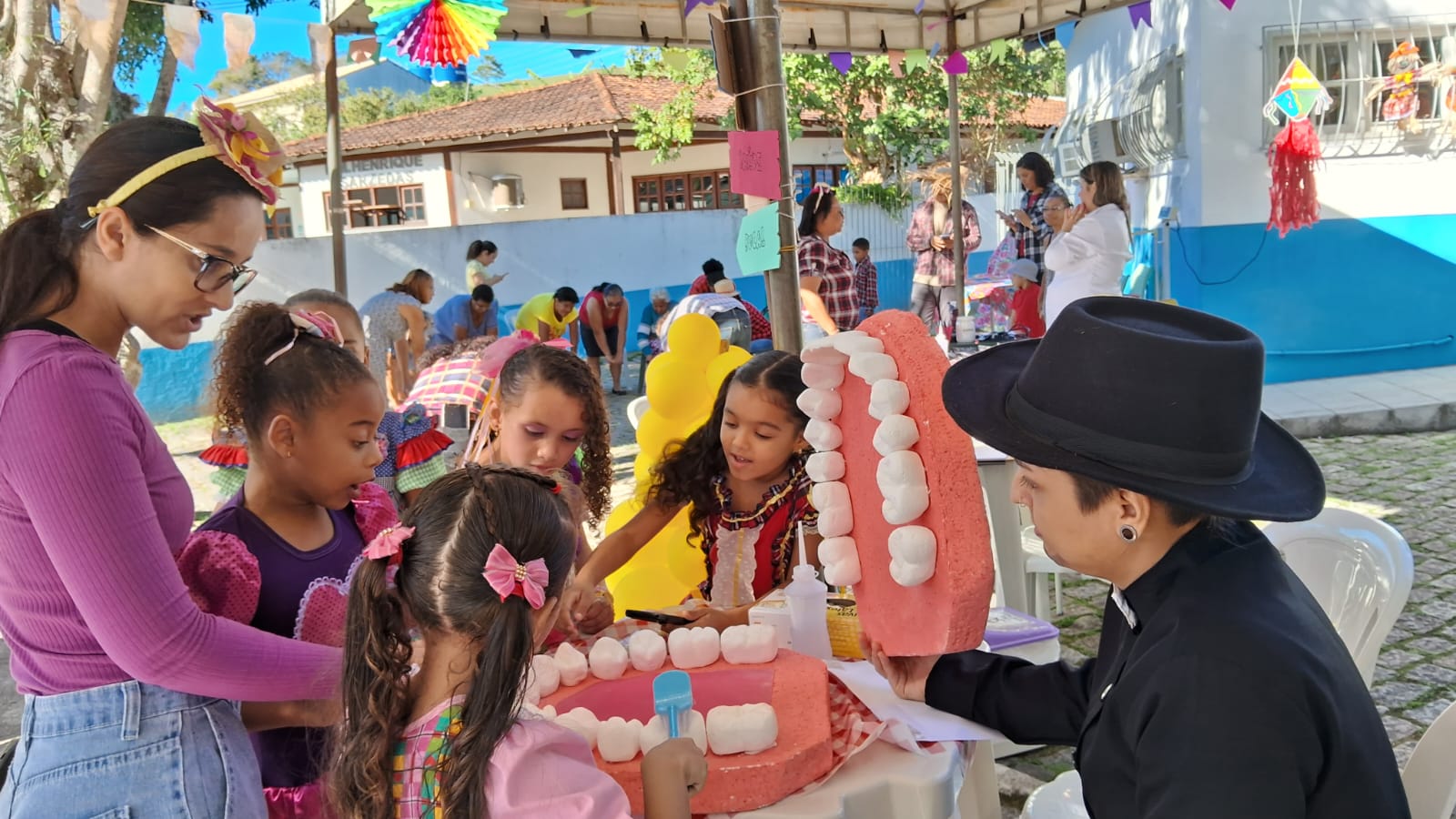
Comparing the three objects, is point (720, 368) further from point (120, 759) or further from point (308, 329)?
point (120, 759)

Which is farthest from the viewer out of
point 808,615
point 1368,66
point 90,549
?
point 1368,66

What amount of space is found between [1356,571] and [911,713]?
3.85 ft

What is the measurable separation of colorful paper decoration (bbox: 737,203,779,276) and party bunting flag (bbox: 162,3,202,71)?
9.25 feet

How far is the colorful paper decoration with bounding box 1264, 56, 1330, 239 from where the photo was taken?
310 inches

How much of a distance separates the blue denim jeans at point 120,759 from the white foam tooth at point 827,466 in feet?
3.14

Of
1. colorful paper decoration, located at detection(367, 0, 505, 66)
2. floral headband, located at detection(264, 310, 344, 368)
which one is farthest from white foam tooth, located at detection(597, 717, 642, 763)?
colorful paper decoration, located at detection(367, 0, 505, 66)

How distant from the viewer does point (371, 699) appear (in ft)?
4.48

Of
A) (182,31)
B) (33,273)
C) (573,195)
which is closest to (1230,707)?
(33,273)

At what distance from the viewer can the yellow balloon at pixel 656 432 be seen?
10.9ft

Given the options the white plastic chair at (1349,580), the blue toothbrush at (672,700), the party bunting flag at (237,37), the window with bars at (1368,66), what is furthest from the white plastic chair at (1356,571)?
the window with bars at (1368,66)

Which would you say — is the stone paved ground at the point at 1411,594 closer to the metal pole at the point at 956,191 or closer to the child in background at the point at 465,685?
the child in background at the point at 465,685

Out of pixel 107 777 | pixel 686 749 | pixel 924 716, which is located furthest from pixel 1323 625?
pixel 107 777

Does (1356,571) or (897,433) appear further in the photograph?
(1356,571)

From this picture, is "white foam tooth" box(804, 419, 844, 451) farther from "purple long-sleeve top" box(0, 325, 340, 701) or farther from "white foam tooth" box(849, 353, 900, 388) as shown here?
"purple long-sleeve top" box(0, 325, 340, 701)
